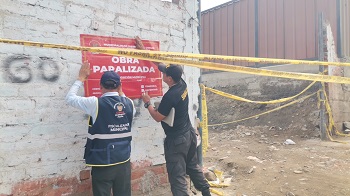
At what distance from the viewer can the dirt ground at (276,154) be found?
4.44 m

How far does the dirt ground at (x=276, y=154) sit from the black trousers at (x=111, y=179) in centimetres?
113

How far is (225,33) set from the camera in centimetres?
1321

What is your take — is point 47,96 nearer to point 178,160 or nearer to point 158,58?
point 158,58

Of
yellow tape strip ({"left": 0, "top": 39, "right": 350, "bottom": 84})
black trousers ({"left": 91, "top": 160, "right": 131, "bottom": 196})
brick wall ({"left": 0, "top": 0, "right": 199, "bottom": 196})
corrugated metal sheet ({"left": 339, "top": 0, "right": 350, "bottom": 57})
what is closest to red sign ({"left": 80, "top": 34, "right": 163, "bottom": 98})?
brick wall ({"left": 0, "top": 0, "right": 199, "bottom": 196})

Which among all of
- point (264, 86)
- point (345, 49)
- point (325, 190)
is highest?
point (345, 49)

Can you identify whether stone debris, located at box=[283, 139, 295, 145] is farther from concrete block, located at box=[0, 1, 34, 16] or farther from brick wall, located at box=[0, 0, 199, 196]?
Result: concrete block, located at box=[0, 1, 34, 16]

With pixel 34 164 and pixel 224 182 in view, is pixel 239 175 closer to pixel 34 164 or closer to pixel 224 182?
pixel 224 182

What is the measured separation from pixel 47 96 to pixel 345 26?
9.99 m

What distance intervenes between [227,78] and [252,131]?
3504mm

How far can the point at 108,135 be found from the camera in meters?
2.61

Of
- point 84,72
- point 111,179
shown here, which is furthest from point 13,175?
point 84,72

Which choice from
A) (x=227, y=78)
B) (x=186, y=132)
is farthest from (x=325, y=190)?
(x=227, y=78)

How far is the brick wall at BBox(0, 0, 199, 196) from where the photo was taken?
8.91 ft

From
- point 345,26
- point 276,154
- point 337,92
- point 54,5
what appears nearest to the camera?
point 54,5
